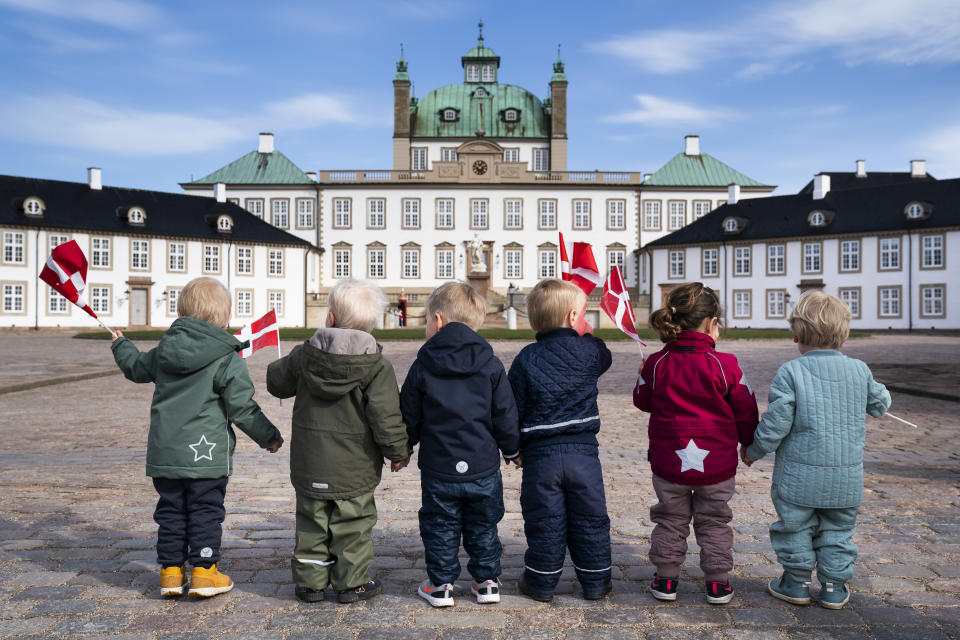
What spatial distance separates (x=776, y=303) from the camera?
165 feet

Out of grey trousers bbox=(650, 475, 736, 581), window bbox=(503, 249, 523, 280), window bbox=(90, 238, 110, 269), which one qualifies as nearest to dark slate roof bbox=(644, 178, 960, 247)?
window bbox=(503, 249, 523, 280)

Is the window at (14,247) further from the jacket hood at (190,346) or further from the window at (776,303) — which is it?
the jacket hood at (190,346)

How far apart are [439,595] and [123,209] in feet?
164

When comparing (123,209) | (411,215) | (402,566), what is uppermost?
(411,215)

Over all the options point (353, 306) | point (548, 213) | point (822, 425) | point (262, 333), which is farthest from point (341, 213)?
point (822, 425)

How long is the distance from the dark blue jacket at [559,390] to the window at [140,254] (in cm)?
4934

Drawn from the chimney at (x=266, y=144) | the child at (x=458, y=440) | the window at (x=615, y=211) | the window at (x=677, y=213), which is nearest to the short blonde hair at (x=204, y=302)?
the child at (x=458, y=440)

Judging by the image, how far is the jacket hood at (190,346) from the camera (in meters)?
3.65

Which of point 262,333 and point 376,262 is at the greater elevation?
point 376,262

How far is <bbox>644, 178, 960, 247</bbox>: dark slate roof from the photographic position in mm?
45062

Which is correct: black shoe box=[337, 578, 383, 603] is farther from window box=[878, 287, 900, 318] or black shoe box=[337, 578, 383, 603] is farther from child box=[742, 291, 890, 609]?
window box=[878, 287, 900, 318]

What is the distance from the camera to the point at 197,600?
3.64 m

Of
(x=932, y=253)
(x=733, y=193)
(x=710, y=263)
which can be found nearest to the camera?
(x=932, y=253)

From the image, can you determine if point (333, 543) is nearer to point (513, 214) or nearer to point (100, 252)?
point (100, 252)
